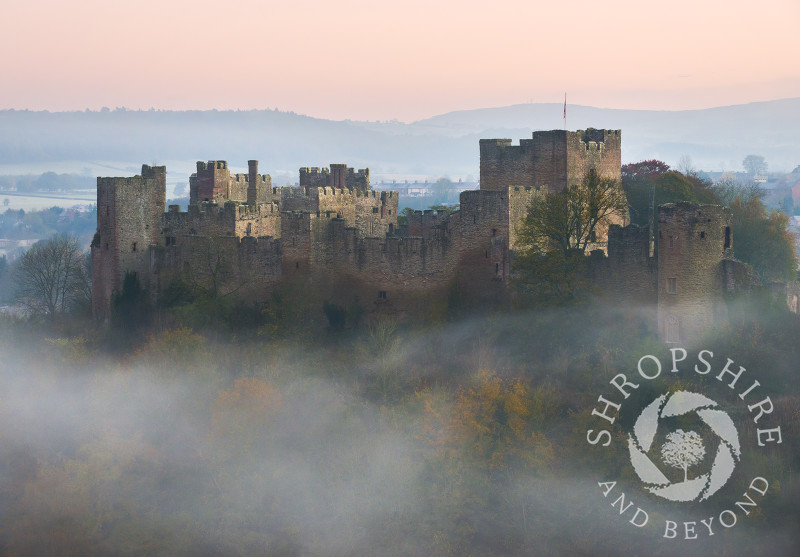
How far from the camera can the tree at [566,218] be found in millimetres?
35656

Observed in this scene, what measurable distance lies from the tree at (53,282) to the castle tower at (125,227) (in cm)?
780

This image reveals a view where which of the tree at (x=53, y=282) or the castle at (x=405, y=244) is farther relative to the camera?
the tree at (x=53, y=282)

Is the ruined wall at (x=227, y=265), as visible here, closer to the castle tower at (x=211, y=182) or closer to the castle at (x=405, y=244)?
the castle at (x=405, y=244)

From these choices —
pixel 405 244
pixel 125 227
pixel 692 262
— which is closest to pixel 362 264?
pixel 405 244

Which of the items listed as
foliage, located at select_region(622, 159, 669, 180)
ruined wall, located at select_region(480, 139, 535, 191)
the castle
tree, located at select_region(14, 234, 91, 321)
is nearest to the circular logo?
the castle

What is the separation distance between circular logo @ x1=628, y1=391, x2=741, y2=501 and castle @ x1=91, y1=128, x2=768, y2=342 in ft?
6.66

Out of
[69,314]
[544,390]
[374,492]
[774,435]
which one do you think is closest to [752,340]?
[774,435]

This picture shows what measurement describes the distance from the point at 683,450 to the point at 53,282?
34100 millimetres

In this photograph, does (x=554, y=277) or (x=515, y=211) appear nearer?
(x=554, y=277)

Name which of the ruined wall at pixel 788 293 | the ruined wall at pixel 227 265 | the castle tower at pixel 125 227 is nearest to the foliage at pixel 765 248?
the ruined wall at pixel 788 293

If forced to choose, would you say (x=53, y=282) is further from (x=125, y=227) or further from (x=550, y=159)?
(x=550, y=159)

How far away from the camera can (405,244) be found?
38.1 m

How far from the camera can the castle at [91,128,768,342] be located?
108 feet

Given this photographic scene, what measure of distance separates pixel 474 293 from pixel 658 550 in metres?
9.96
